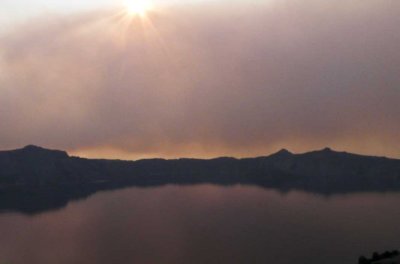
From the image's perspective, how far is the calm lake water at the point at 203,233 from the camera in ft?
219

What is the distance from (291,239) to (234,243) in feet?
30.3

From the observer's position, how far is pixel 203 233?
86812 mm

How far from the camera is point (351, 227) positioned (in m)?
90.1

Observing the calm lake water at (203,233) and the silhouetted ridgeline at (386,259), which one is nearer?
the silhouetted ridgeline at (386,259)

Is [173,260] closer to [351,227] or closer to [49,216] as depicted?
[351,227]

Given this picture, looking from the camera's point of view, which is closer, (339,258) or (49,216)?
(339,258)

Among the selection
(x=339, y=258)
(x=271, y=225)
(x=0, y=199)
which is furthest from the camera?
(x=0, y=199)

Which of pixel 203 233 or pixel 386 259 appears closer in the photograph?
pixel 386 259

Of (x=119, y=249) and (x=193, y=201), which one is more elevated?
(x=193, y=201)

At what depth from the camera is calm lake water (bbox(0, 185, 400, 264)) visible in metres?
66.9

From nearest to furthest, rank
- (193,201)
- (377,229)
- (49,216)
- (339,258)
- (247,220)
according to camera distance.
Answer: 1. (339,258)
2. (377,229)
3. (247,220)
4. (49,216)
5. (193,201)

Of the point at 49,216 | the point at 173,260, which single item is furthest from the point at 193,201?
the point at 173,260

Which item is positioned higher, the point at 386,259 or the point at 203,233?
the point at 203,233

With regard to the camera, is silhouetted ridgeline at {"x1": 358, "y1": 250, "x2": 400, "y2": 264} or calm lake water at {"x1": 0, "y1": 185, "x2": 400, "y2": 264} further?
calm lake water at {"x1": 0, "y1": 185, "x2": 400, "y2": 264}
